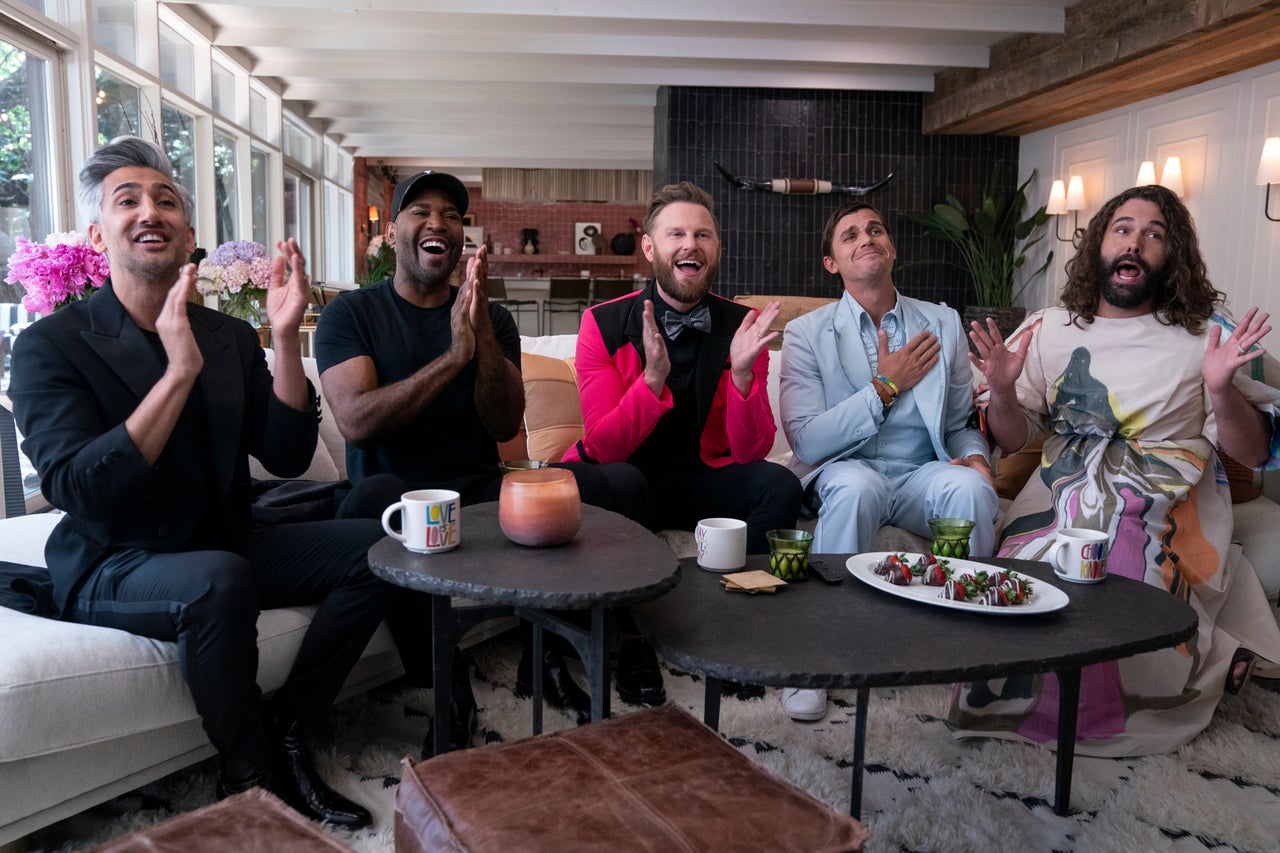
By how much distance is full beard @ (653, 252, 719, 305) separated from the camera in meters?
2.54

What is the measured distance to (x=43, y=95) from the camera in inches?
188

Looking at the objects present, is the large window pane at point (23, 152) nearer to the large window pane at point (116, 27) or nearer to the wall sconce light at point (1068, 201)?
the large window pane at point (116, 27)

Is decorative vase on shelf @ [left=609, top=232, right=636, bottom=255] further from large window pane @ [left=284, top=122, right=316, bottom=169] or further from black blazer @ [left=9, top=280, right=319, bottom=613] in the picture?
black blazer @ [left=9, top=280, right=319, bottom=613]

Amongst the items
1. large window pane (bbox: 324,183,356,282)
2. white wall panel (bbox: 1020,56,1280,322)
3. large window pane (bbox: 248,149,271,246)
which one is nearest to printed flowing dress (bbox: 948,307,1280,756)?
white wall panel (bbox: 1020,56,1280,322)

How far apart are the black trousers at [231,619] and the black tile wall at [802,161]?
6.22 m

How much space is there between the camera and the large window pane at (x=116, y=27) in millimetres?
5293

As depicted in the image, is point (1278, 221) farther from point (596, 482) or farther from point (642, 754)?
point (642, 754)

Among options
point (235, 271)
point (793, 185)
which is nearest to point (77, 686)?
point (235, 271)

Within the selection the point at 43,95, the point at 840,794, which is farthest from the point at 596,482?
the point at 43,95

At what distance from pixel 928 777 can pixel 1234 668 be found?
80cm

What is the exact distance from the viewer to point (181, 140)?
6.98 metres

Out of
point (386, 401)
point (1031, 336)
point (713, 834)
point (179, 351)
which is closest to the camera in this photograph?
point (713, 834)

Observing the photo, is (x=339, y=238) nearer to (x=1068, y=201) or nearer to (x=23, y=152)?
(x=23, y=152)

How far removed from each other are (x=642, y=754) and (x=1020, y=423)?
1.73m
